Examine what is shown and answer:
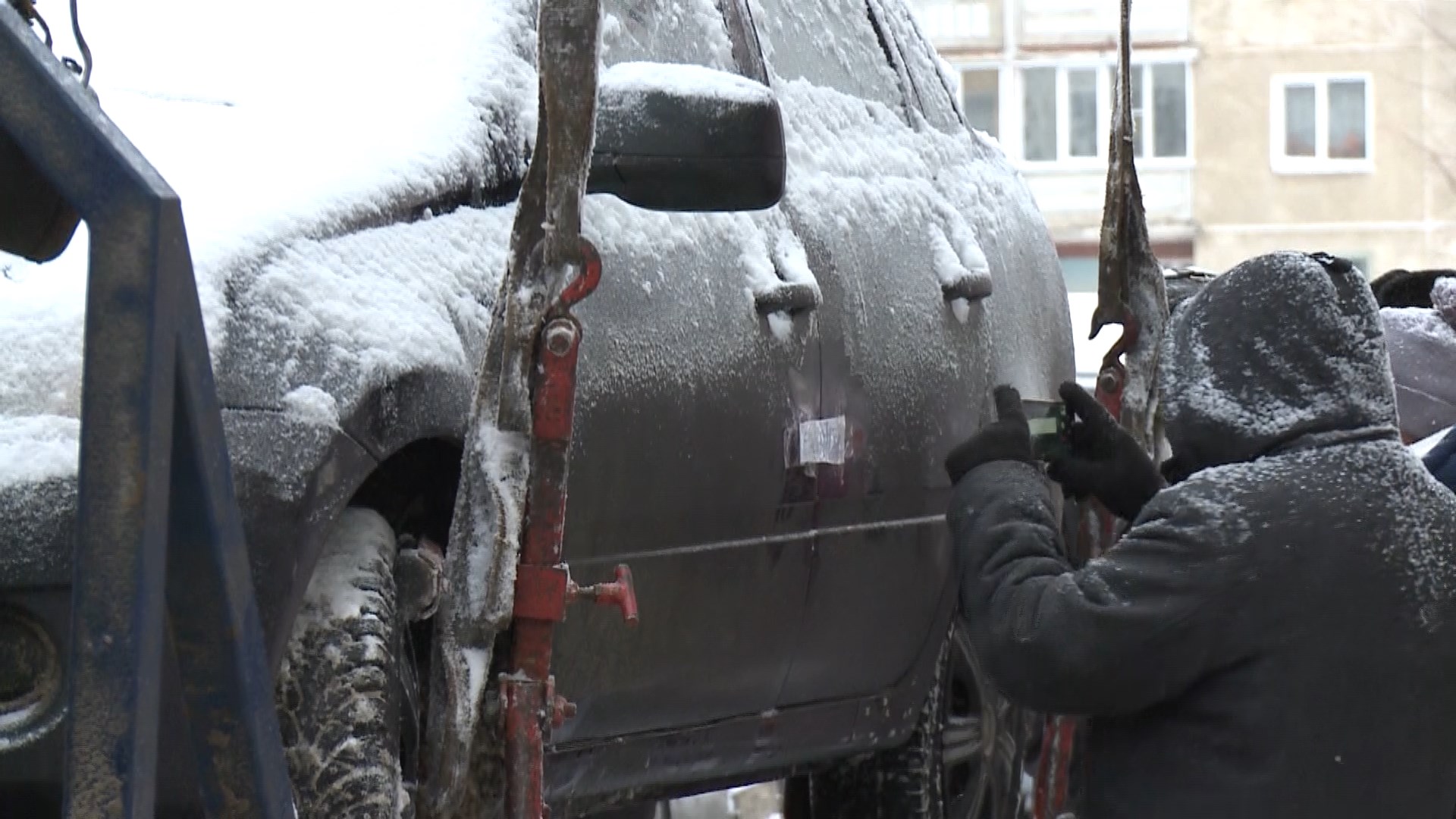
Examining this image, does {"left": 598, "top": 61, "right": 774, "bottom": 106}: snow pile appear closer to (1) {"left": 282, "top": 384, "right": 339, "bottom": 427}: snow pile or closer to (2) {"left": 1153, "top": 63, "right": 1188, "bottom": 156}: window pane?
(1) {"left": 282, "top": 384, "right": 339, "bottom": 427}: snow pile

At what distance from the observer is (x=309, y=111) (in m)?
3.38

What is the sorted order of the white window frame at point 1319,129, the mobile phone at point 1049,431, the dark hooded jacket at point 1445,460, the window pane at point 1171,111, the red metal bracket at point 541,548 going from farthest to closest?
the window pane at point 1171,111 → the white window frame at point 1319,129 → the dark hooded jacket at point 1445,460 → the mobile phone at point 1049,431 → the red metal bracket at point 541,548

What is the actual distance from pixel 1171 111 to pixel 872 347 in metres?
33.9

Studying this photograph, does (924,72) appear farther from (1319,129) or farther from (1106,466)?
(1319,129)

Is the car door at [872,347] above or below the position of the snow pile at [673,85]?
below

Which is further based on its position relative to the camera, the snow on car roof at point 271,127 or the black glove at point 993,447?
→ the black glove at point 993,447

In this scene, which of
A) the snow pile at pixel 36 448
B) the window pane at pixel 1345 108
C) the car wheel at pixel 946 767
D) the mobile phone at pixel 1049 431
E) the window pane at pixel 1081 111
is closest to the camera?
the snow pile at pixel 36 448

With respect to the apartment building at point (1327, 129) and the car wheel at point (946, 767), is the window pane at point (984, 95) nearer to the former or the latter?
the apartment building at point (1327, 129)

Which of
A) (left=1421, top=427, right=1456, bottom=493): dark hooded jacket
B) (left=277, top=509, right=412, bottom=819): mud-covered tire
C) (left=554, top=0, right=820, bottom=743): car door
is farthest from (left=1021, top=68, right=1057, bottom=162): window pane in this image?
(left=277, top=509, right=412, bottom=819): mud-covered tire

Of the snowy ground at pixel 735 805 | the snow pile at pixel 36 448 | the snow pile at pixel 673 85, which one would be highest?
the snow pile at pixel 673 85

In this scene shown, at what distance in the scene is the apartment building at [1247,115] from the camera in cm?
3691

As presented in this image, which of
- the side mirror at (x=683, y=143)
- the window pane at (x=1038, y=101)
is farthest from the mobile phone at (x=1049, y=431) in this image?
the window pane at (x=1038, y=101)

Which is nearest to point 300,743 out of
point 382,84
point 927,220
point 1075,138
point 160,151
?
point 160,151

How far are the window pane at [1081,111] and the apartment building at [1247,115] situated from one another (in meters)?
0.02
